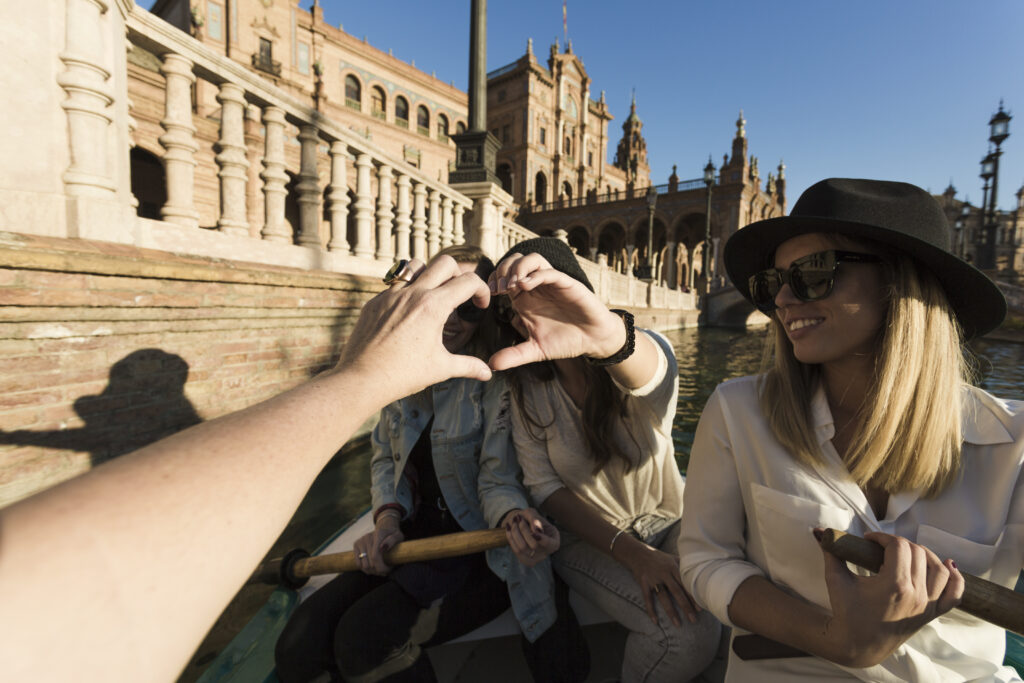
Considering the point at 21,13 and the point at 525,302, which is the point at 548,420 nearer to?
the point at 525,302

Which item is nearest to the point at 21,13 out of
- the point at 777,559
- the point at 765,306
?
the point at 765,306

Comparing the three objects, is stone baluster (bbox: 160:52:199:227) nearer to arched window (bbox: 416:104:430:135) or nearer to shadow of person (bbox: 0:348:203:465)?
shadow of person (bbox: 0:348:203:465)

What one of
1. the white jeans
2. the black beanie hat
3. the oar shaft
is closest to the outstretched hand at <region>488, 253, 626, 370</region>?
the black beanie hat

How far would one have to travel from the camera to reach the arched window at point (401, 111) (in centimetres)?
3011

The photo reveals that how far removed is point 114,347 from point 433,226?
3.84m

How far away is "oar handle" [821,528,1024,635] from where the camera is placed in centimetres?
104

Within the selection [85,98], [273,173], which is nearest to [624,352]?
[85,98]

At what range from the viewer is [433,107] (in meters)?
31.8

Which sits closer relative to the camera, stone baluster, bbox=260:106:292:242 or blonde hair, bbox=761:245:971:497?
blonde hair, bbox=761:245:971:497

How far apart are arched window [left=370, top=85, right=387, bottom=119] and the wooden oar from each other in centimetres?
3190

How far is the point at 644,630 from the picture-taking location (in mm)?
1693

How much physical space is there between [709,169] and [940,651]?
69.3 feet

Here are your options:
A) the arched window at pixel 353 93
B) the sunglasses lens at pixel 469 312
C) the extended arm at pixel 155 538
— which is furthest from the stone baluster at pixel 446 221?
the arched window at pixel 353 93

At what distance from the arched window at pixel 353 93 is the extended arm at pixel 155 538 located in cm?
3180
